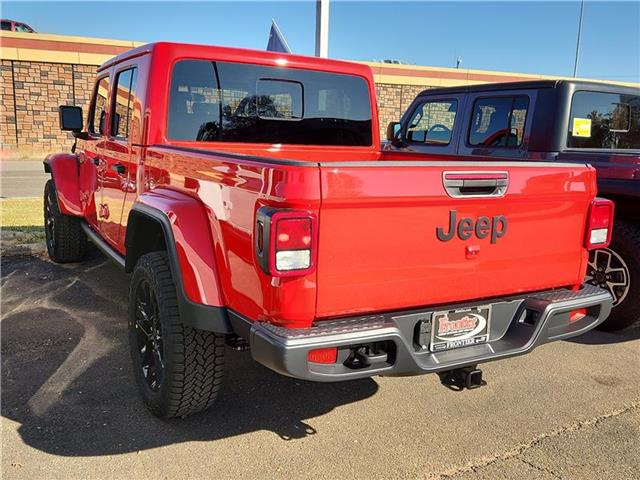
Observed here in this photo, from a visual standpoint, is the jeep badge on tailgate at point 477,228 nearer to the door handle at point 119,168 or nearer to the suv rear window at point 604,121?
the door handle at point 119,168

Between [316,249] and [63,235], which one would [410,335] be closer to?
[316,249]

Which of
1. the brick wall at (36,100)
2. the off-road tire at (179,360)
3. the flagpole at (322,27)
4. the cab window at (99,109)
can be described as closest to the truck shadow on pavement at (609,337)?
the off-road tire at (179,360)

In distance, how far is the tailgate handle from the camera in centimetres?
245

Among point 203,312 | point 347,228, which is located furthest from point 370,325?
point 203,312

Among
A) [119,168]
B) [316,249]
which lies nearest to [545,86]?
→ [119,168]

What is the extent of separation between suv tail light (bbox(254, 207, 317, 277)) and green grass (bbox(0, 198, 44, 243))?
5674mm

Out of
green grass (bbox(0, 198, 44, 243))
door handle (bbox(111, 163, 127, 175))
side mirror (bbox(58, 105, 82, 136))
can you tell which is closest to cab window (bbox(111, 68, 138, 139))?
door handle (bbox(111, 163, 127, 175))

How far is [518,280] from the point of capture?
279 cm

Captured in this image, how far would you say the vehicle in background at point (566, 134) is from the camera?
434cm

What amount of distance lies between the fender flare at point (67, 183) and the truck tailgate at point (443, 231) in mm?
3791

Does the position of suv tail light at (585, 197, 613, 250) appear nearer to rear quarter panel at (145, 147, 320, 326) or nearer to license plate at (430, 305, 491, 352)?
license plate at (430, 305, 491, 352)

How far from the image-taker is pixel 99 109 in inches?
197

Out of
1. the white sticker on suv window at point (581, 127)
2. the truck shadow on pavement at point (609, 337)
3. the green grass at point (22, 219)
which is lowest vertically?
A: the truck shadow on pavement at point (609, 337)

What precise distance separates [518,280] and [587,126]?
313 centimetres
